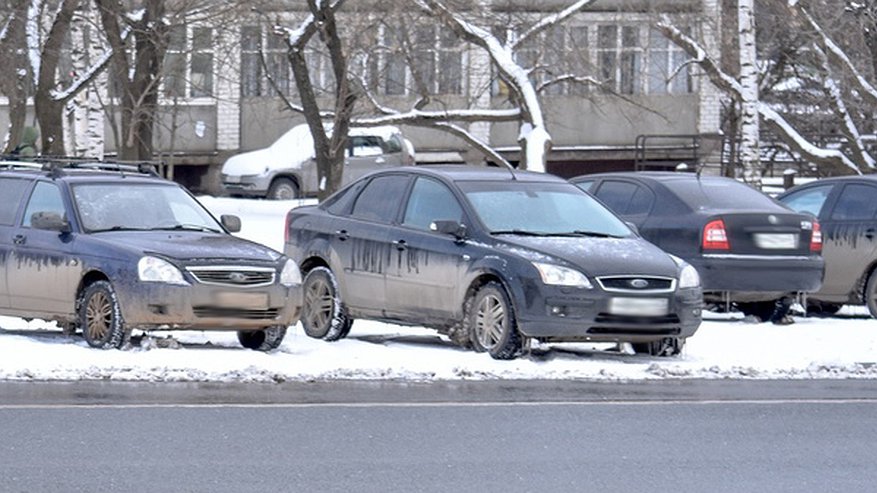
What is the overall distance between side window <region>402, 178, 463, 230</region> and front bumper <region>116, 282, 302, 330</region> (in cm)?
165

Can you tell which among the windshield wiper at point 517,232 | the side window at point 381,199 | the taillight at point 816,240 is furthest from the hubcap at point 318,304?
the taillight at point 816,240

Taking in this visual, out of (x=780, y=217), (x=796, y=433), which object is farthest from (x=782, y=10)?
(x=796, y=433)

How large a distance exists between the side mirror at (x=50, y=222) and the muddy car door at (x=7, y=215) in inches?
22.9

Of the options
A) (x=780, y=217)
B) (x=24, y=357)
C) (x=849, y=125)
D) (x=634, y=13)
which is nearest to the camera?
(x=24, y=357)

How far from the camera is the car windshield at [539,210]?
13.8m

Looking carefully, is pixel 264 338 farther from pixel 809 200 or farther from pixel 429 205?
pixel 809 200

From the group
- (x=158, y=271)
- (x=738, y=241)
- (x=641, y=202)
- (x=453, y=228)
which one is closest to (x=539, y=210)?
(x=453, y=228)

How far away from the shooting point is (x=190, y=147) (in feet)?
138

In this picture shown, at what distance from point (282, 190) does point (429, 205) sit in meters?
23.2

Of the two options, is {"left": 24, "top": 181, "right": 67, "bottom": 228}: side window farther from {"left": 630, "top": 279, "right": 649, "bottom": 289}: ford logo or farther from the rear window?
the rear window

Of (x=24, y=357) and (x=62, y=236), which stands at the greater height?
(x=62, y=236)

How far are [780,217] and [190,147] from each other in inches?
1097

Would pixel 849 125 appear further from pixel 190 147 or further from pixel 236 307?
pixel 236 307

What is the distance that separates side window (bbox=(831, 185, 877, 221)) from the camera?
17.2 meters
